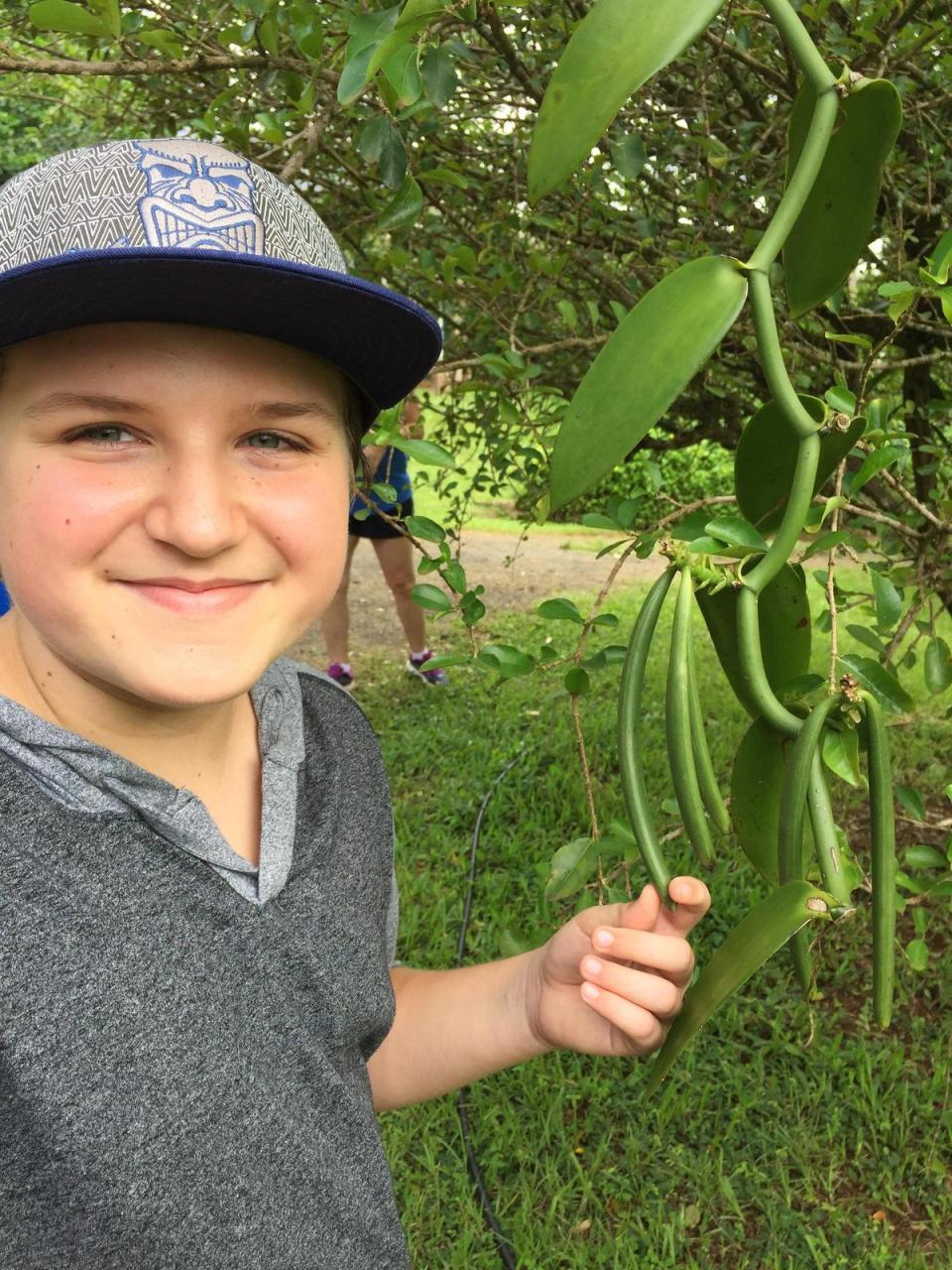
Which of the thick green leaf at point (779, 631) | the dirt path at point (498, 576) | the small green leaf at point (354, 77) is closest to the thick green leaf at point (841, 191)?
Result: the thick green leaf at point (779, 631)

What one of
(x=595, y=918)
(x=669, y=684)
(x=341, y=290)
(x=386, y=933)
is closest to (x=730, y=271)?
(x=669, y=684)

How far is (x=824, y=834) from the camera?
42 centimetres

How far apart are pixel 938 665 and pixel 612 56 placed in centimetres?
98

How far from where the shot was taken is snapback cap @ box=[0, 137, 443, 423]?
566 mm

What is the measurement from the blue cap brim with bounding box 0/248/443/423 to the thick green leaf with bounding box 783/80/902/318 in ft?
0.91

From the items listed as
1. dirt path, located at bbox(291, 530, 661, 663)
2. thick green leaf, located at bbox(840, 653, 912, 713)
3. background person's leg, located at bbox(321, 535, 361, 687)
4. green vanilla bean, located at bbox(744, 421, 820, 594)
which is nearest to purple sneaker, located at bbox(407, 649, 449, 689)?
background person's leg, located at bbox(321, 535, 361, 687)

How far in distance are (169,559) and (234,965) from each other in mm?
269

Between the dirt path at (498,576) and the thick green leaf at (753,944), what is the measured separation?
11.0 feet

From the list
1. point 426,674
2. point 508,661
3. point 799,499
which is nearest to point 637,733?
point 799,499

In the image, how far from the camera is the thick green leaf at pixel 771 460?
0.50m

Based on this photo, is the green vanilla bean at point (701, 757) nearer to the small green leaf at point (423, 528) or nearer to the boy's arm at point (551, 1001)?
the boy's arm at point (551, 1001)

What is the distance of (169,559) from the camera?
24.2 inches

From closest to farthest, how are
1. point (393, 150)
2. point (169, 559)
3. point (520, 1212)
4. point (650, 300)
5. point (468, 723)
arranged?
1. point (650, 300)
2. point (169, 559)
3. point (393, 150)
4. point (520, 1212)
5. point (468, 723)

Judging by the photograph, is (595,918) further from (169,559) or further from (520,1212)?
(520,1212)
